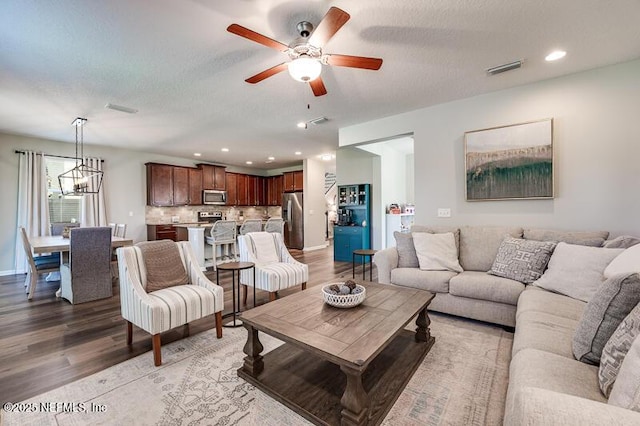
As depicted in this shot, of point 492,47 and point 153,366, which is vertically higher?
point 492,47

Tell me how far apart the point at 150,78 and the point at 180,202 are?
4.73 m

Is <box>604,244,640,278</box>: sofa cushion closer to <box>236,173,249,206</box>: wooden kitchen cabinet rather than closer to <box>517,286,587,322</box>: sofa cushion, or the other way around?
<box>517,286,587,322</box>: sofa cushion

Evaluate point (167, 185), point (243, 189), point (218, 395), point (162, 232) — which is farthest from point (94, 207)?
point (218, 395)

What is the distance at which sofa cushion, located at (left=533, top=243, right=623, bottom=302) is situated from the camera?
217 centimetres

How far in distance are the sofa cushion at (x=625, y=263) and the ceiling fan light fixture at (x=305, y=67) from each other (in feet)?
8.03

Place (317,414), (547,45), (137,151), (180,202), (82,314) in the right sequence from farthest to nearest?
(180,202) < (137,151) < (82,314) < (547,45) < (317,414)

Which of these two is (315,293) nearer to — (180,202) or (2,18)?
(2,18)

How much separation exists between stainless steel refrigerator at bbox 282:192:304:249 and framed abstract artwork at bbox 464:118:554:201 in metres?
5.09

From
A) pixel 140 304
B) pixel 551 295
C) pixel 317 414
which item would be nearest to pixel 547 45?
pixel 551 295

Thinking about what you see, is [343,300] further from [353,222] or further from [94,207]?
[94,207]

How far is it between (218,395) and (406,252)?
247 centimetres

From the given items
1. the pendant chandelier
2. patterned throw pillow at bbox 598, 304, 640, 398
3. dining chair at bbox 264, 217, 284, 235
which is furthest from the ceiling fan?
the pendant chandelier

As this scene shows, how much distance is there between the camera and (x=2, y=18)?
6.45 feet

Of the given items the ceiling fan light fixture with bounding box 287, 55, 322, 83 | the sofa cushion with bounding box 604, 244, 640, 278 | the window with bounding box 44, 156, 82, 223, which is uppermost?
the ceiling fan light fixture with bounding box 287, 55, 322, 83
